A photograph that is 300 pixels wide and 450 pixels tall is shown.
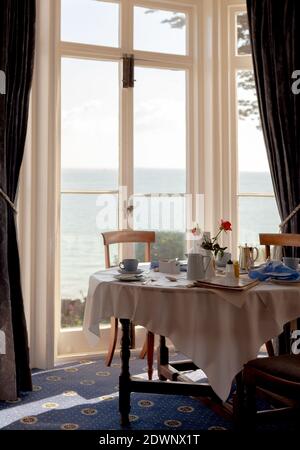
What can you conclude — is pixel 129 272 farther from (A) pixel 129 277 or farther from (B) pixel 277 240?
(B) pixel 277 240

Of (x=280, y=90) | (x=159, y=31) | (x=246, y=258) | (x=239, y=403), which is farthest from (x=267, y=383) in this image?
(x=159, y=31)

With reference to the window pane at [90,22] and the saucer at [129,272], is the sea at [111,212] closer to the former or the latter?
the window pane at [90,22]

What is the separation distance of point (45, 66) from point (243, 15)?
171 centimetres

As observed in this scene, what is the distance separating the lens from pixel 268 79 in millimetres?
3637

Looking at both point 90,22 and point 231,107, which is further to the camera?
point 231,107

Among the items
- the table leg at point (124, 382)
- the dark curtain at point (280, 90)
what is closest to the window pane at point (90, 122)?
the dark curtain at point (280, 90)

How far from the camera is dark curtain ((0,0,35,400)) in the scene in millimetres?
2988

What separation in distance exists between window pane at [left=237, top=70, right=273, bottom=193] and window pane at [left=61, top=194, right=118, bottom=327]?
1.14m

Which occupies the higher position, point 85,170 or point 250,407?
point 85,170

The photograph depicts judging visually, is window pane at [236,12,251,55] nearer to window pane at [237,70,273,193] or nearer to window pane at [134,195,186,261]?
window pane at [237,70,273,193]

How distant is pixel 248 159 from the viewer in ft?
13.4

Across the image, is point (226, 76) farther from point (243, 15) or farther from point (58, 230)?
point (58, 230)

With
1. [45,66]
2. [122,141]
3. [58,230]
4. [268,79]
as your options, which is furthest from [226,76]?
[58,230]

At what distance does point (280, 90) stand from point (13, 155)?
1.96 metres
